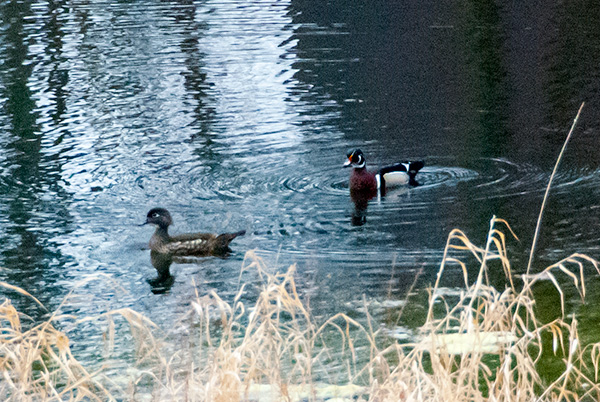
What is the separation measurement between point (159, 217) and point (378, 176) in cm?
290

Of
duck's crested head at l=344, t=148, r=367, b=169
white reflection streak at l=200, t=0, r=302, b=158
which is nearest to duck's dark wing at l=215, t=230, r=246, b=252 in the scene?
duck's crested head at l=344, t=148, r=367, b=169

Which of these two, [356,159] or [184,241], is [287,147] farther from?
[184,241]

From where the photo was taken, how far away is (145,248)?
9977 millimetres

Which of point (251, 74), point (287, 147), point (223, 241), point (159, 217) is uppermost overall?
point (159, 217)

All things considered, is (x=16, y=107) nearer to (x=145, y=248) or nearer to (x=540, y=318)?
(x=145, y=248)

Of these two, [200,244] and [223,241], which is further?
[223,241]

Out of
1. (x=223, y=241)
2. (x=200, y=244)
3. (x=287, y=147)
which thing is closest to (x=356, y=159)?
(x=287, y=147)

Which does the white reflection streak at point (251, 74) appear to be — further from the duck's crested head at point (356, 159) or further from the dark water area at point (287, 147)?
the duck's crested head at point (356, 159)

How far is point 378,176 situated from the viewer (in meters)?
11.6

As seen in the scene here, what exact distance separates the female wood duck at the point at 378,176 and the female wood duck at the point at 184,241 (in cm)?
205

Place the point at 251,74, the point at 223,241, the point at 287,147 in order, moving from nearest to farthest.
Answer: the point at 223,241
the point at 287,147
the point at 251,74

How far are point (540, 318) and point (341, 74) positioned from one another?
10909 mm

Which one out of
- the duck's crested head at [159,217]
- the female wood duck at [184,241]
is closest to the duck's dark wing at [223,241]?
the female wood duck at [184,241]

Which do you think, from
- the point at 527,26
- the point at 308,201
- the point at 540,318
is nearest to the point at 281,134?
the point at 308,201
